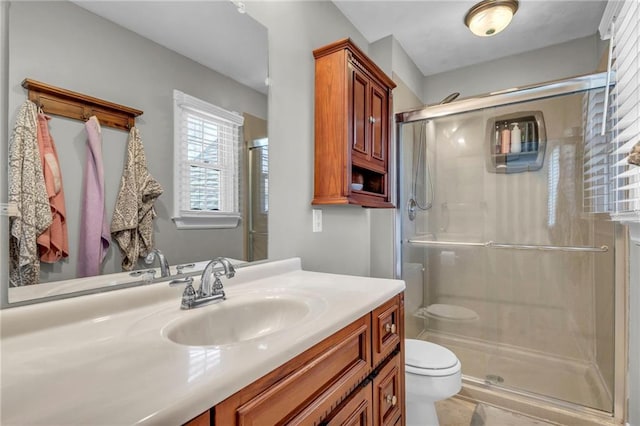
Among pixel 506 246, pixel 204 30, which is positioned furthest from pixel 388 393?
pixel 506 246

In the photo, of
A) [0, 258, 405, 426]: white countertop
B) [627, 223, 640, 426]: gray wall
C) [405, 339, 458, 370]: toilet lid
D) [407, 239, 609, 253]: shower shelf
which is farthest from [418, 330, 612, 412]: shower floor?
[0, 258, 405, 426]: white countertop

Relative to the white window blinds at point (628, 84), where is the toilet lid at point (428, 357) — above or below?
below

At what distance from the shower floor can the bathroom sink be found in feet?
5.67

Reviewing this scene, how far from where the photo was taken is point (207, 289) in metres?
0.96

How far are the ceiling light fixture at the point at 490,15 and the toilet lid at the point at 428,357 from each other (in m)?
2.01

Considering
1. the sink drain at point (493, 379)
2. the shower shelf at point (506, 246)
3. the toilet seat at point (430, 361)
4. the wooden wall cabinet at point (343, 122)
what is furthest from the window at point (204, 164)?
the sink drain at point (493, 379)

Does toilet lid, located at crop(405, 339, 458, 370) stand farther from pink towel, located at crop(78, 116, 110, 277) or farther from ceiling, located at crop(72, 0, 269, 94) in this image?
ceiling, located at crop(72, 0, 269, 94)

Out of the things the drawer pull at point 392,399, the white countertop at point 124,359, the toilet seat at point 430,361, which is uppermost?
the white countertop at point 124,359

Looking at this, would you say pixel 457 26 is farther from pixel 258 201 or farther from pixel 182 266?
pixel 182 266

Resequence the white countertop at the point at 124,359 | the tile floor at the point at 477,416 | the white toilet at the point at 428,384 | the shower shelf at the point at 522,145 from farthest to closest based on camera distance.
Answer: the shower shelf at the point at 522,145 → the tile floor at the point at 477,416 → the white toilet at the point at 428,384 → the white countertop at the point at 124,359

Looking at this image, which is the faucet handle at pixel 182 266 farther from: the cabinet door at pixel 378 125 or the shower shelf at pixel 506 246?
the shower shelf at pixel 506 246

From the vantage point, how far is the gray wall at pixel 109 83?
73cm

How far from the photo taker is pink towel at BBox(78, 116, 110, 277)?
2.64ft

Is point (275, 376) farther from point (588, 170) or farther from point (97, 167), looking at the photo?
point (588, 170)
